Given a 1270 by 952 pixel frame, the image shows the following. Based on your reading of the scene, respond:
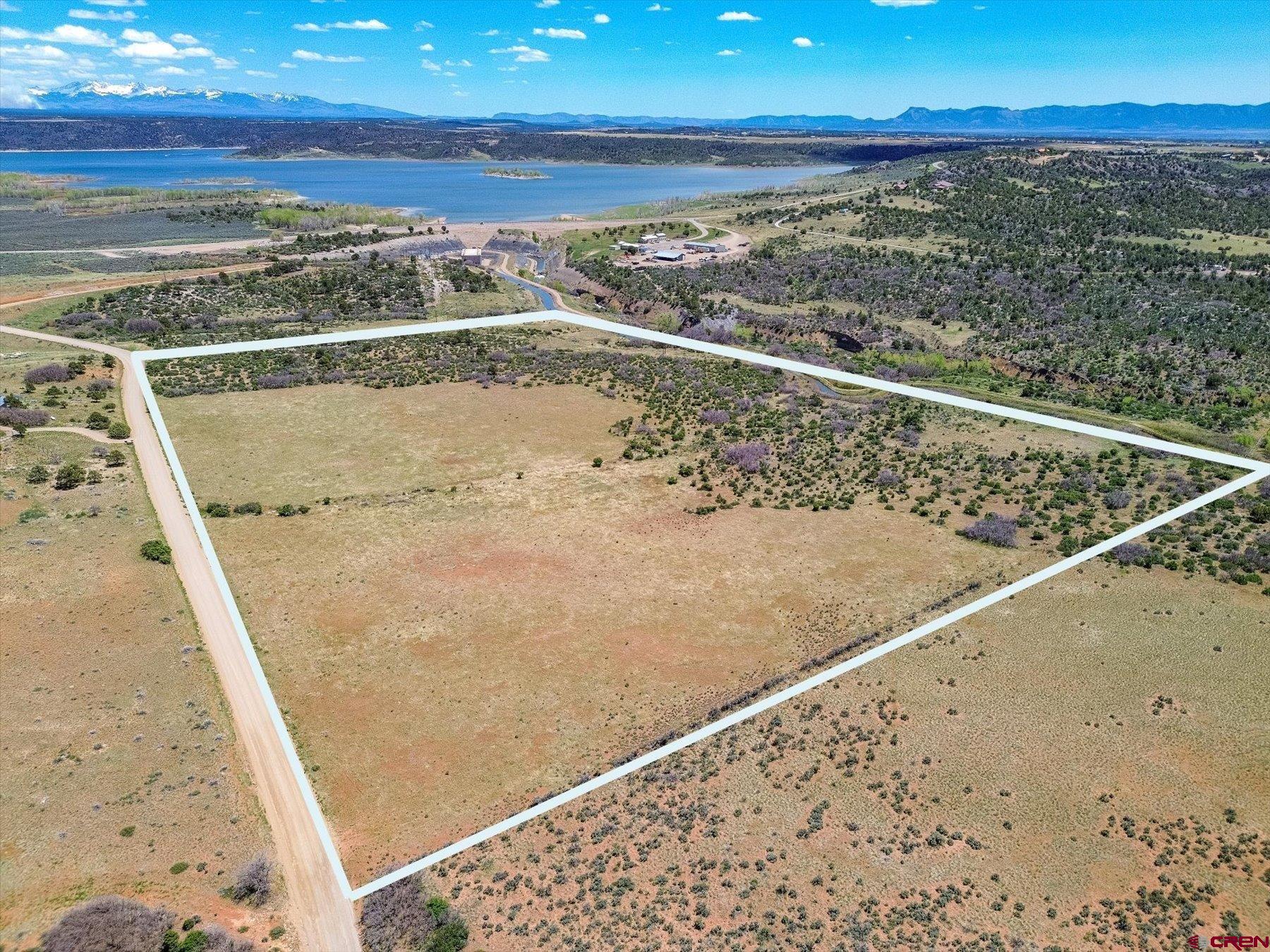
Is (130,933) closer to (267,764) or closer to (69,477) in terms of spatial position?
(267,764)

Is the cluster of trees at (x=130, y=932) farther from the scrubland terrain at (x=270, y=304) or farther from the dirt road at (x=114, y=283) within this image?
the dirt road at (x=114, y=283)

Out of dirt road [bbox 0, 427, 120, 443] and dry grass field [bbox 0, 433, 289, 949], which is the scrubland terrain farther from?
dry grass field [bbox 0, 433, 289, 949]

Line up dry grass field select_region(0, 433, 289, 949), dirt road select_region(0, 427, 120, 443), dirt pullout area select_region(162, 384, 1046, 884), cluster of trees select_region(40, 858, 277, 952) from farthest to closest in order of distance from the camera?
dirt road select_region(0, 427, 120, 443) → dirt pullout area select_region(162, 384, 1046, 884) → dry grass field select_region(0, 433, 289, 949) → cluster of trees select_region(40, 858, 277, 952)

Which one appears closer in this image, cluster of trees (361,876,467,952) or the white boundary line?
the white boundary line

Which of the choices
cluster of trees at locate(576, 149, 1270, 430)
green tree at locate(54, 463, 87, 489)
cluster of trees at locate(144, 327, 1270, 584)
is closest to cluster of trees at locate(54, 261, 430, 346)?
cluster of trees at locate(144, 327, 1270, 584)

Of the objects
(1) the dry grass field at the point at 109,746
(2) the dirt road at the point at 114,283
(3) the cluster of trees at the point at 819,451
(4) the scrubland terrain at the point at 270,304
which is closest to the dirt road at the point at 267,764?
(1) the dry grass field at the point at 109,746

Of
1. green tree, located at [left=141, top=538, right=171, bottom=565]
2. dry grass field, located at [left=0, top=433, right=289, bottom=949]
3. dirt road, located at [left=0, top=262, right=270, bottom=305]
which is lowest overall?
dry grass field, located at [left=0, top=433, right=289, bottom=949]
